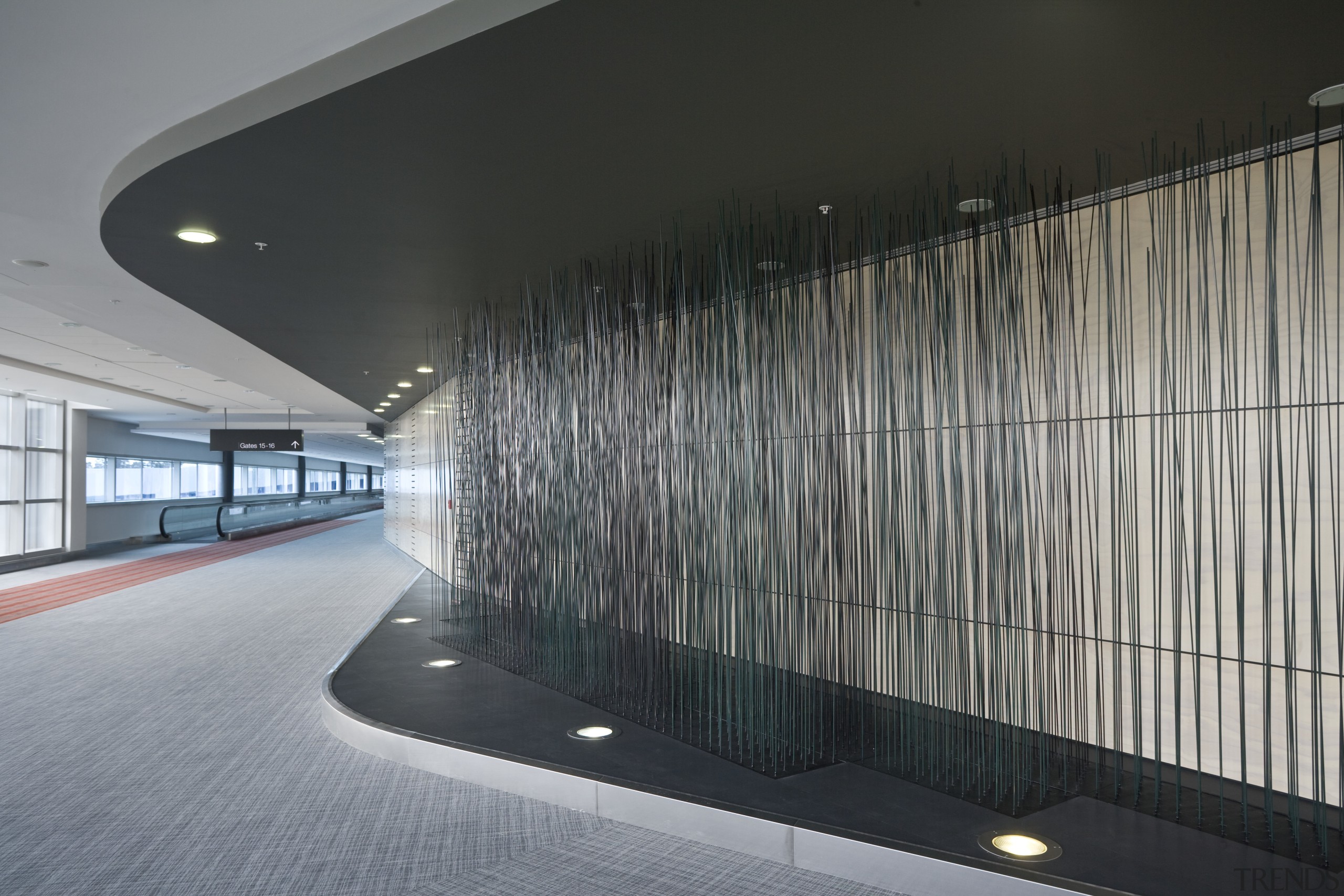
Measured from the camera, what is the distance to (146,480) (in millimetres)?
15688

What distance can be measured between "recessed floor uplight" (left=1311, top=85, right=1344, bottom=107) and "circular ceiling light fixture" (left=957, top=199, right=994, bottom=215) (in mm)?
878

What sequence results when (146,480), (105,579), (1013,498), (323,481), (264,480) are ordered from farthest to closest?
(323,481) < (264,480) < (146,480) < (105,579) < (1013,498)

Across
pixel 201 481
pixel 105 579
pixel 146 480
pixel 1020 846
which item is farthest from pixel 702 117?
pixel 201 481

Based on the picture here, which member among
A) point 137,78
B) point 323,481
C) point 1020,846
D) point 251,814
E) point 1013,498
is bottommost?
point 251,814

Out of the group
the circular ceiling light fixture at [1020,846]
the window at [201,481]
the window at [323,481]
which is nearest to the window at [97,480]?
the window at [201,481]

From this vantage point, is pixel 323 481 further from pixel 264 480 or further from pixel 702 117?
pixel 702 117

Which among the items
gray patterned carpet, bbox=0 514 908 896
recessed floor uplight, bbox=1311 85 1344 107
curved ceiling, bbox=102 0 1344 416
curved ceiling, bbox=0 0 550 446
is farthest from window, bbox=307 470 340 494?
recessed floor uplight, bbox=1311 85 1344 107

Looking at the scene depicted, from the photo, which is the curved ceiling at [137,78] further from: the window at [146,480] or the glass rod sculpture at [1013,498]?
the window at [146,480]

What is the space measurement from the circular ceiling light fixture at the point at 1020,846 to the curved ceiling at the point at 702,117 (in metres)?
1.87

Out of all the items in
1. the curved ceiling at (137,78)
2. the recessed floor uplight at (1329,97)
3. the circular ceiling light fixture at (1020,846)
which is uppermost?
the curved ceiling at (137,78)

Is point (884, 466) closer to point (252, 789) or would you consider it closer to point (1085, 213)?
A: point (1085, 213)

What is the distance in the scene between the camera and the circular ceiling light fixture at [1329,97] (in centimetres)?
200

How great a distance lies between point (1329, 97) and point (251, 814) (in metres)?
3.60

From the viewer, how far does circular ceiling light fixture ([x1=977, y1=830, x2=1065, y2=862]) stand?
1.95 metres
